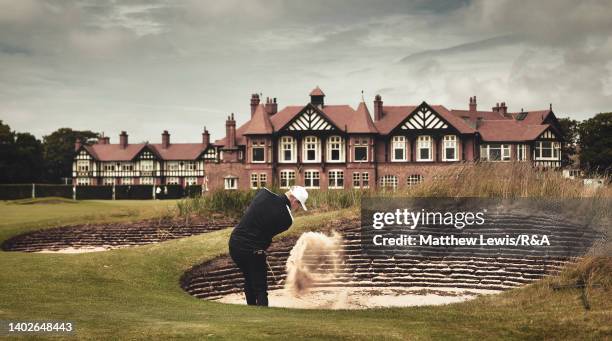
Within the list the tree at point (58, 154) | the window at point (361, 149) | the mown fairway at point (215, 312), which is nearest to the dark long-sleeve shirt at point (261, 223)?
the mown fairway at point (215, 312)

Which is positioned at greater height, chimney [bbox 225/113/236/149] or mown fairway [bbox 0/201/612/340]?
chimney [bbox 225/113/236/149]

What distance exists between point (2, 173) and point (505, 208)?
7197cm

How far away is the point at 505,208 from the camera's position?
1684 cm

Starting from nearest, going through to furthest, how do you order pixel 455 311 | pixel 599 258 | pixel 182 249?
pixel 455 311
pixel 599 258
pixel 182 249

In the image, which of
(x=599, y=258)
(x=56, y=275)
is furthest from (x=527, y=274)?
(x=56, y=275)

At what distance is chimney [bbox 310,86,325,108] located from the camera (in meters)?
59.2

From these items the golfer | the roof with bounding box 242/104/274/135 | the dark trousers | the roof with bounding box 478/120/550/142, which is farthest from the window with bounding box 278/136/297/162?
the golfer

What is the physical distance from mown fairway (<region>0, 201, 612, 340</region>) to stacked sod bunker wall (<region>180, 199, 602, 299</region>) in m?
1.20

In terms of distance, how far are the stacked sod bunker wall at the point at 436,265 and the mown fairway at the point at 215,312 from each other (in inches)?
47.1

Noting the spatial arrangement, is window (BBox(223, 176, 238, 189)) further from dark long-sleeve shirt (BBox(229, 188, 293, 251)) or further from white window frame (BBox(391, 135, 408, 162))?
dark long-sleeve shirt (BBox(229, 188, 293, 251))

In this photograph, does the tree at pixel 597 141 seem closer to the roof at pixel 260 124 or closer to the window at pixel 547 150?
the window at pixel 547 150

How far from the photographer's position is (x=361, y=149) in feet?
189

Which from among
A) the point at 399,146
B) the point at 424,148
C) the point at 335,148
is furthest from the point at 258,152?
the point at 424,148

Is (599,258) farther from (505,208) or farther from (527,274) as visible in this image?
(505,208)
